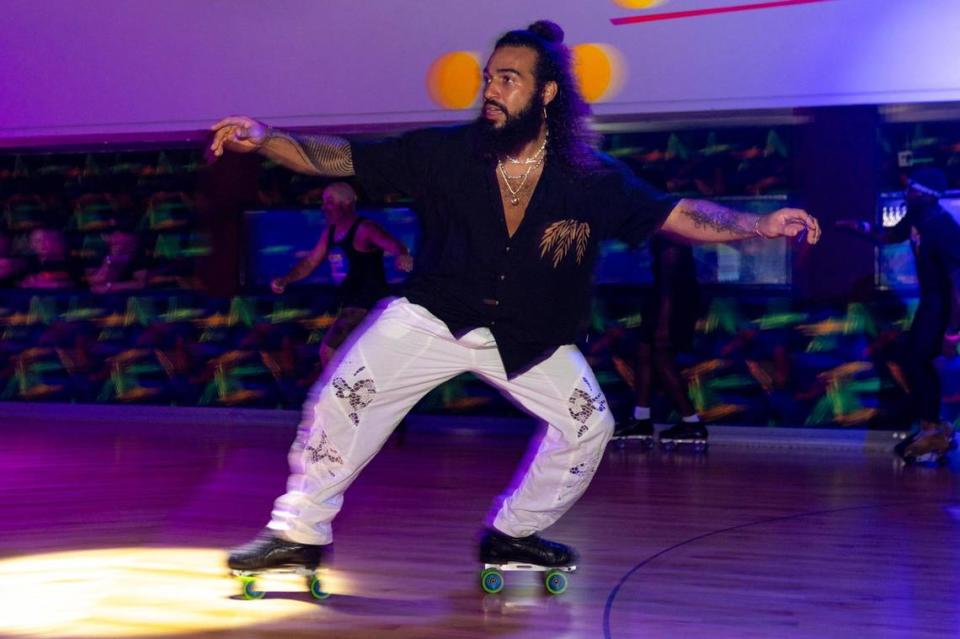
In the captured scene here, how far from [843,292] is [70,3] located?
5189mm

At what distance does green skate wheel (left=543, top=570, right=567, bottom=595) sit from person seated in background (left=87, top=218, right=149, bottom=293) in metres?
5.57

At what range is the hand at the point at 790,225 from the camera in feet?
9.73

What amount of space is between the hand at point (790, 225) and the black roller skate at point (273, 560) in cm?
140

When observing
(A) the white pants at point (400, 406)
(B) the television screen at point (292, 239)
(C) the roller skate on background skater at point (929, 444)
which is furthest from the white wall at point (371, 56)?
(A) the white pants at point (400, 406)

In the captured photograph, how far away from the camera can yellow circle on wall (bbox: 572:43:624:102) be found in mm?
6855

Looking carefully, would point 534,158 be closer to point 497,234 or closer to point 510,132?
point 510,132

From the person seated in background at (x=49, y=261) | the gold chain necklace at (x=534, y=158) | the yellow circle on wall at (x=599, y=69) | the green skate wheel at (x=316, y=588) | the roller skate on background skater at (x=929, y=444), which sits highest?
the yellow circle on wall at (x=599, y=69)

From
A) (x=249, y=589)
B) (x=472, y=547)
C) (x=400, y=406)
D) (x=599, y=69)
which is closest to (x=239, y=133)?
(x=400, y=406)

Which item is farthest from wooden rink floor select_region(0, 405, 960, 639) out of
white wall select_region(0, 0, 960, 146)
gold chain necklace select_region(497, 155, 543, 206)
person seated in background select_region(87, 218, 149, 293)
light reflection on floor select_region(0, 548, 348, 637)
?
white wall select_region(0, 0, 960, 146)

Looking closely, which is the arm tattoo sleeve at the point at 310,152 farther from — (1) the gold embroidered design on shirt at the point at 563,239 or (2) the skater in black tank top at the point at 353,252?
(2) the skater in black tank top at the point at 353,252

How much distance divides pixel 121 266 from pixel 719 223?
593cm

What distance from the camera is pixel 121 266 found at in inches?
324

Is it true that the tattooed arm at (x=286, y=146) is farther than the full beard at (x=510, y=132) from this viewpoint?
No

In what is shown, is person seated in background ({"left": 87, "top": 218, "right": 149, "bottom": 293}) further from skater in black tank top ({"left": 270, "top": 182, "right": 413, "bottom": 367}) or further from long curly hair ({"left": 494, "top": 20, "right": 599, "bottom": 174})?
long curly hair ({"left": 494, "top": 20, "right": 599, "bottom": 174})
